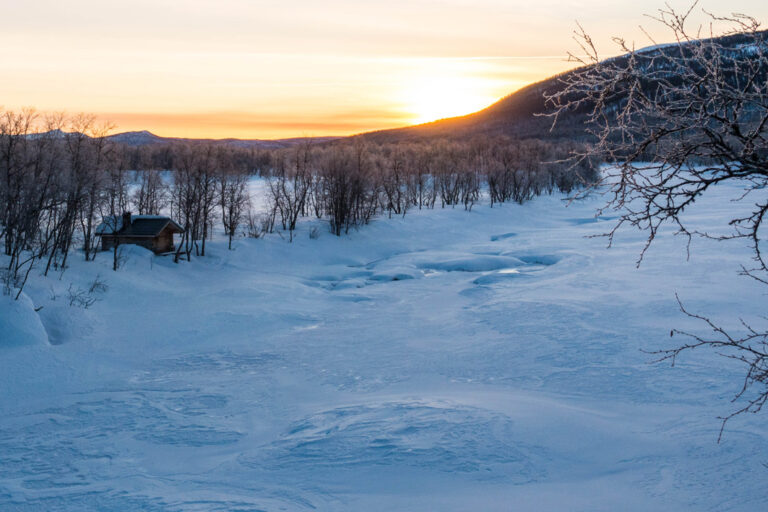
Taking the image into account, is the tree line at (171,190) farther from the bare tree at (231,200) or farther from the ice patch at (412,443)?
the ice patch at (412,443)

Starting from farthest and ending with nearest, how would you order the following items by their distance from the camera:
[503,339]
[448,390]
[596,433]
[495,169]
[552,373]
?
[495,169]
[503,339]
[552,373]
[448,390]
[596,433]

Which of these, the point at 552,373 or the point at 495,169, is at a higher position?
the point at 495,169

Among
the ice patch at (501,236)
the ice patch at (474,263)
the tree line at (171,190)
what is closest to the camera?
the tree line at (171,190)

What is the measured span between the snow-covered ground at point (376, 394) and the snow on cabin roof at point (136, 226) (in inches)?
66.2

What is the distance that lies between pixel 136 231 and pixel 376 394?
1931 cm

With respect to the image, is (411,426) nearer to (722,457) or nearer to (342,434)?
(342,434)

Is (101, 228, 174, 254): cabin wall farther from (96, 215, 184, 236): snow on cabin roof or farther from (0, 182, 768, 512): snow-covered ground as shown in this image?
(0, 182, 768, 512): snow-covered ground

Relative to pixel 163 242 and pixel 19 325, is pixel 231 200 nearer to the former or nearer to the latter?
pixel 163 242

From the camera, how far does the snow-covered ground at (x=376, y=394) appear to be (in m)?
8.86

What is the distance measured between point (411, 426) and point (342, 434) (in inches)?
47.8

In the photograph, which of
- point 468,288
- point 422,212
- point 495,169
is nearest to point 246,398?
point 468,288

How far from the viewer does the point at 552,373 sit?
1430cm

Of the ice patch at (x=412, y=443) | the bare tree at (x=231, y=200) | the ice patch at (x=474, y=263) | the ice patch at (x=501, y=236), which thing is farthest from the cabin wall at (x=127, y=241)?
the ice patch at (x=501, y=236)

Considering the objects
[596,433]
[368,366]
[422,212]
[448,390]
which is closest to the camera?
[596,433]
